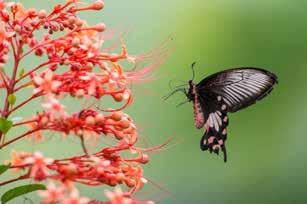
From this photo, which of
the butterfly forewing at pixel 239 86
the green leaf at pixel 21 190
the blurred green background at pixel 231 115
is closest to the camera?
the green leaf at pixel 21 190

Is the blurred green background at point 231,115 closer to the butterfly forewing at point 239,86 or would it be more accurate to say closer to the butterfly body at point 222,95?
the butterfly body at point 222,95

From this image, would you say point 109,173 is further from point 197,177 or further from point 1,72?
point 197,177

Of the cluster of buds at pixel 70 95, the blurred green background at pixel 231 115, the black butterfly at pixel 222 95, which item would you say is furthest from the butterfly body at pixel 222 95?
the cluster of buds at pixel 70 95

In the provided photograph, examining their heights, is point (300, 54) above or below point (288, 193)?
above

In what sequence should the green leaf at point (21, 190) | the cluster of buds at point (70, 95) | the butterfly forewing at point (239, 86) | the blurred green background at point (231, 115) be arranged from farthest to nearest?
the blurred green background at point (231, 115)
the butterfly forewing at point (239, 86)
the green leaf at point (21, 190)
the cluster of buds at point (70, 95)

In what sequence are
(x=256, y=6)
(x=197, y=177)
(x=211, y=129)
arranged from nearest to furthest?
(x=211, y=129)
(x=197, y=177)
(x=256, y=6)

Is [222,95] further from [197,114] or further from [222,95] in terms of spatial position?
[197,114]

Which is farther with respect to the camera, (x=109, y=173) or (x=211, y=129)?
(x=211, y=129)

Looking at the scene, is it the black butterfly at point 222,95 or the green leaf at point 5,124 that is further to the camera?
the black butterfly at point 222,95

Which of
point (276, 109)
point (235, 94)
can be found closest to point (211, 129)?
point (235, 94)
